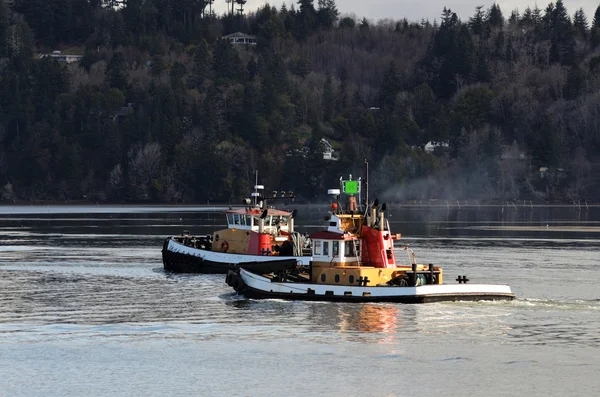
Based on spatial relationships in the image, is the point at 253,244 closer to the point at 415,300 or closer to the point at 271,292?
the point at 271,292

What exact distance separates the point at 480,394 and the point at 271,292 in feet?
82.6

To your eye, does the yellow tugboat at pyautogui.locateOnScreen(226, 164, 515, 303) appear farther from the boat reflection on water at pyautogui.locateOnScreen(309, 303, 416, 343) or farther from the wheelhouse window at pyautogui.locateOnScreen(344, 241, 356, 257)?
the boat reflection on water at pyautogui.locateOnScreen(309, 303, 416, 343)

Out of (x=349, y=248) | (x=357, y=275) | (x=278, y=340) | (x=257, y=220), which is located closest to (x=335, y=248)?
(x=349, y=248)

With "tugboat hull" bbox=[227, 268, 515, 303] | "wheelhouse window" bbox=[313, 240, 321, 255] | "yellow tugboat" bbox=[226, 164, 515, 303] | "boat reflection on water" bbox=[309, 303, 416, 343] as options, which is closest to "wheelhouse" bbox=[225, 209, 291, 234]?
"yellow tugboat" bbox=[226, 164, 515, 303]

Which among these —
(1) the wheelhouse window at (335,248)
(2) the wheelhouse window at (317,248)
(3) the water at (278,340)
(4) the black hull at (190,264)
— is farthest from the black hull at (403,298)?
(4) the black hull at (190,264)

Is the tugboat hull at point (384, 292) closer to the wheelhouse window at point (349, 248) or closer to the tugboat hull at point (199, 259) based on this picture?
the wheelhouse window at point (349, 248)

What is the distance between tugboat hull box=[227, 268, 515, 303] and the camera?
213ft

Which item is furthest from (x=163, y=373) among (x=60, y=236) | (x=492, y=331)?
(x=60, y=236)

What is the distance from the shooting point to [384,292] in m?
65.0

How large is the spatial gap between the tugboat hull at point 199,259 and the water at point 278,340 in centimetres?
217

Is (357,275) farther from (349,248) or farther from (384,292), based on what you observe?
(349,248)

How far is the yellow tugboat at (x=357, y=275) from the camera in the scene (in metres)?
65.3

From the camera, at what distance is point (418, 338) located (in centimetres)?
5603

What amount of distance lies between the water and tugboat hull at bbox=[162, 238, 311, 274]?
217cm
